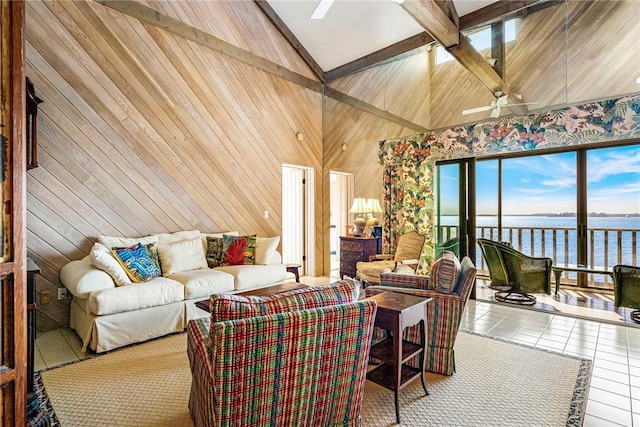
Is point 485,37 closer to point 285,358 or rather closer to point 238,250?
point 238,250

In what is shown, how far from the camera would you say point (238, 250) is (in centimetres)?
441

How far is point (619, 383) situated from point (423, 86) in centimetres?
433

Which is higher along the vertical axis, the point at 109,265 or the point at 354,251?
the point at 109,265

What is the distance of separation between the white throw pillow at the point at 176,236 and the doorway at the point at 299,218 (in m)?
2.08

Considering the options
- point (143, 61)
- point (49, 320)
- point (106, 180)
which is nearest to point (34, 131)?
point (106, 180)

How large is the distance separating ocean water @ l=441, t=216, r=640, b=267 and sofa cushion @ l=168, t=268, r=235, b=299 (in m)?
3.35

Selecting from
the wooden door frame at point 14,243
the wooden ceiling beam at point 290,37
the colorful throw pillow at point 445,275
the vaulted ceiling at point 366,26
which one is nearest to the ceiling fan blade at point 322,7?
the vaulted ceiling at point 366,26

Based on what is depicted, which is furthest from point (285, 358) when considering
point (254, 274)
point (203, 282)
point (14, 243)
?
point (254, 274)

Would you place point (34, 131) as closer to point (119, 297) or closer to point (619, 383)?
point (119, 297)

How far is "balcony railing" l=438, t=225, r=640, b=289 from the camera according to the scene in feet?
16.8

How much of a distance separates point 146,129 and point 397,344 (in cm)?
375

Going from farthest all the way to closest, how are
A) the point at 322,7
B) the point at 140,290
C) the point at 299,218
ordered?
1. the point at 299,218
2. the point at 322,7
3. the point at 140,290

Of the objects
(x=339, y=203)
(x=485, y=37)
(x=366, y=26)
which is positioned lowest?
(x=339, y=203)

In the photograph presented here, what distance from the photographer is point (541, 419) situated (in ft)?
6.63
